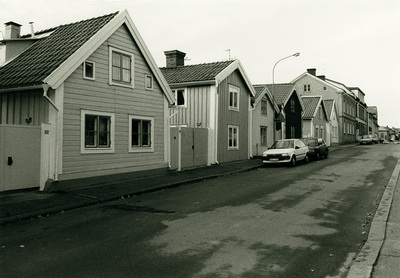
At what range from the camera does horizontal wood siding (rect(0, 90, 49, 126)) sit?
1235 cm

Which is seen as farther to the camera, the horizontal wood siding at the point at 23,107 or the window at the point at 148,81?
the window at the point at 148,81

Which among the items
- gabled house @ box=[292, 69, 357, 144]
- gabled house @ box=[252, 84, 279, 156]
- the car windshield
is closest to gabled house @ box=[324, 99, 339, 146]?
gabled house @ box=[292, 69, 357, 144]

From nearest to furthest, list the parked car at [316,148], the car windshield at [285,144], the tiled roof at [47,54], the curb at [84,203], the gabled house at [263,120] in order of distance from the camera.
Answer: the curb at [84,203], the tiled roof at [47,54], the car windshield at [285,144], the parked car at [316,148], the gabled house at [263,120]

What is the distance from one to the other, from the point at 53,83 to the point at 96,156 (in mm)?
3060

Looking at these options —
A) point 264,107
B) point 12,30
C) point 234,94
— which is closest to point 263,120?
point 264,107

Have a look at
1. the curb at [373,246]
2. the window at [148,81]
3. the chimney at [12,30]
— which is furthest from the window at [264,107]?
the curb at [373,246]

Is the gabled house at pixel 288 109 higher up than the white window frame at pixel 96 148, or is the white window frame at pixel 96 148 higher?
the gabled house at pixel 288 109

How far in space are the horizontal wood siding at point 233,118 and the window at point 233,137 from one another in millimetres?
251

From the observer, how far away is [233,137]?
23188mm

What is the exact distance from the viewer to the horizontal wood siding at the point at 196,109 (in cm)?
2108

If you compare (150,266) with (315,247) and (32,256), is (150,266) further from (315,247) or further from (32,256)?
(315,247)

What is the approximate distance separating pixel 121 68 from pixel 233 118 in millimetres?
9732

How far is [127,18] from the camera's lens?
586 inches

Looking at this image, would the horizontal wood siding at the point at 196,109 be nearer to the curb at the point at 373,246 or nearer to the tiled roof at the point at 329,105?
the curb at the point at 373,246
